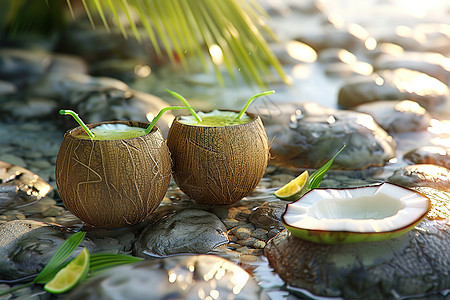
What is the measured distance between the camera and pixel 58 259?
4.83 ft

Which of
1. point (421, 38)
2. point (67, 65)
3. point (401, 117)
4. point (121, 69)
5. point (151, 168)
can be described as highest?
point (151, 168)

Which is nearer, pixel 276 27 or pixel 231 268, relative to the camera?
pixel 231 268

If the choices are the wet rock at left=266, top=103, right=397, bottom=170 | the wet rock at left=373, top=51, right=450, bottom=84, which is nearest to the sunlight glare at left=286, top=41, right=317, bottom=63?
the wet rock at left=373, top=51, right=450, bottom=84

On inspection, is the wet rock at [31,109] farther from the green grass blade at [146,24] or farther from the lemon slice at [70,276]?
the lemon slice at [70,276]

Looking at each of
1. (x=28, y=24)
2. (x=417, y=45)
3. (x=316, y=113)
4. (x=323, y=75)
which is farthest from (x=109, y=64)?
(x=417, y=45)

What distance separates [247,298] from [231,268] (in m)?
0.10

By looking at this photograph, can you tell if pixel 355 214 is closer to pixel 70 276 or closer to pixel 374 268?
pixel 374 268

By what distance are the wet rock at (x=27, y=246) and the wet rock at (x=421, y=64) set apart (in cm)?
369

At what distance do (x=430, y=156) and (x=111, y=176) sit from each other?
1657mm

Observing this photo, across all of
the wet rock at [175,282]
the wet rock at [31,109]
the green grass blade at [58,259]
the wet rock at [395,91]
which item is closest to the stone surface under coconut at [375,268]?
the wet rock at [175,282]

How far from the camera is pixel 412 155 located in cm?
250

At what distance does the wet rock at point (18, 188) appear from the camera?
2.00 m

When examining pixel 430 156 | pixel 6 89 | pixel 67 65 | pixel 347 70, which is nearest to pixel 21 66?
pixel 67 65

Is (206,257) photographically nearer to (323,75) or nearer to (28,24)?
(323,75)
